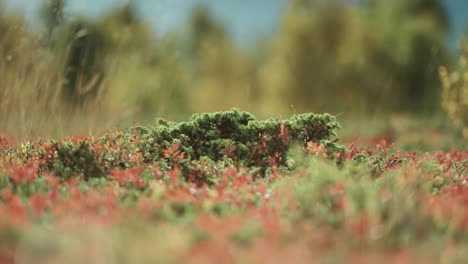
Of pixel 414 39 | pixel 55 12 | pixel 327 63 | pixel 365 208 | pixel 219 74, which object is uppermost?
pixel 414 39

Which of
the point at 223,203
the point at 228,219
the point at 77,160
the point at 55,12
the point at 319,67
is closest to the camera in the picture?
the point at 228,219

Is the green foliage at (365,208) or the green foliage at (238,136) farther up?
the green foliage at (238,136)

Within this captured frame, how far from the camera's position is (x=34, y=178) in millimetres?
4156

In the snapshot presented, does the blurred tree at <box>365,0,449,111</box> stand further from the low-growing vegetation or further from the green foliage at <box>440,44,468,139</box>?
the low-growing vegetation

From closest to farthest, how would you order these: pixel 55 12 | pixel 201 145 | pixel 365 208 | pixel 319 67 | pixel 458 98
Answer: pixel 365 208
pixel 201 145
pixel 55 12
pixel 458 98
pixel 319 67

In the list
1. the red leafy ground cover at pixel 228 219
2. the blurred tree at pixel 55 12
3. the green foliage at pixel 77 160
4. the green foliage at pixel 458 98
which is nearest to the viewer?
the red leafy ground cover at pixel 228 219

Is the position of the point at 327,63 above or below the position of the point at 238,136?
above

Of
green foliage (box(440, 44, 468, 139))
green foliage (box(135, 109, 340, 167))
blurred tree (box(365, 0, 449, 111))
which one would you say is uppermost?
blurred tree (box(365, 0, 449, 111))

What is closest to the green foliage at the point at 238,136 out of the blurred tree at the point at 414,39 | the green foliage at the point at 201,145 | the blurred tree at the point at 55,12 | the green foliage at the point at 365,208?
the green foliage at the point at 201,145

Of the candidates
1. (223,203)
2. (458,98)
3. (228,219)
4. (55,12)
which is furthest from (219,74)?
(228,219)

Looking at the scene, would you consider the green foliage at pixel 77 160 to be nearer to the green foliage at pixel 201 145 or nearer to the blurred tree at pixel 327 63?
the green foliage at pixel 201 145

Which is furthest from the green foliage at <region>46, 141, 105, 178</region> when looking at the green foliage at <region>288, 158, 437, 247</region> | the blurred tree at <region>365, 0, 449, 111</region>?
the blurred tree at <region>365, 0, 449, 111</region>

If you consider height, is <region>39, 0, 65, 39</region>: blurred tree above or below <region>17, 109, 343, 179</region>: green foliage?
above

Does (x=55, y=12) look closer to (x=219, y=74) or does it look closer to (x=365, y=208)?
(x=365, y=208)
